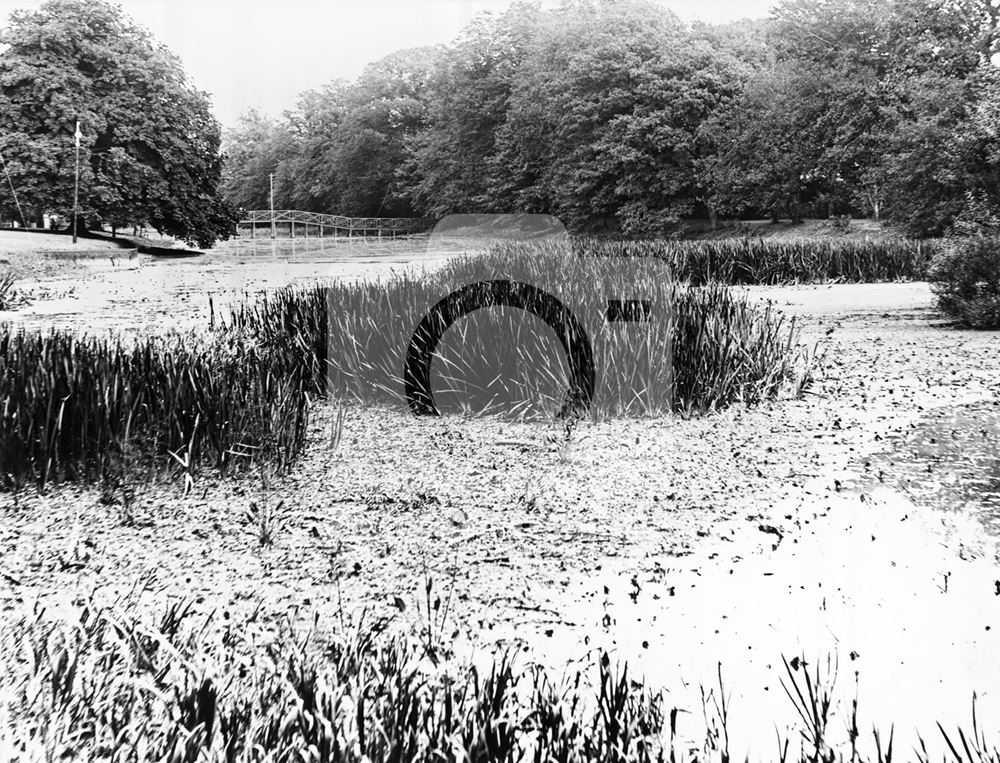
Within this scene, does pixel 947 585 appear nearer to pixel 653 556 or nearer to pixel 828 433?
pixel 653 556

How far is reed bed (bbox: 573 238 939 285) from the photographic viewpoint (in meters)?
13.0

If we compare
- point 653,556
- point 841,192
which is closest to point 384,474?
point 653,556

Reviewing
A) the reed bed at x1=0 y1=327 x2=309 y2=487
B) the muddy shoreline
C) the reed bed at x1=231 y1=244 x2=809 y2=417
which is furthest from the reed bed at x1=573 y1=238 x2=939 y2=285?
the reed bed at x1=0 y1=327 x2=309 y2=487

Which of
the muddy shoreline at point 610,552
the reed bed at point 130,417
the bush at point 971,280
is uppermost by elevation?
the bush at point 971,280

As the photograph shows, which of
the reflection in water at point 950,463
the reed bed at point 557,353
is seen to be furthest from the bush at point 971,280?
the reflection in water at point 950,463

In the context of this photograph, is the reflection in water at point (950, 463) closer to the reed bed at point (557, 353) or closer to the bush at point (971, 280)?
the reed bed at point (557, 353)

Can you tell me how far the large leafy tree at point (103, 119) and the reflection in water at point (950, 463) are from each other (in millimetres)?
12487

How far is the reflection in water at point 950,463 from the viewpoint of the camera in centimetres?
340

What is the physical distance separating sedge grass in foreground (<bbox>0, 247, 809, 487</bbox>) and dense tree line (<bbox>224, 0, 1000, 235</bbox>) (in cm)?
1510

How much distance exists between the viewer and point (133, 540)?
10.1ft

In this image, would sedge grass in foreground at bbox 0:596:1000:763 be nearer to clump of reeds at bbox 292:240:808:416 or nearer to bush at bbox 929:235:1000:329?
clump of reeds at bbox 292:240:808:416

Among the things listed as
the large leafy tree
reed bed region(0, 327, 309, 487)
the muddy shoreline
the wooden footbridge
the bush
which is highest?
the large leafy tree

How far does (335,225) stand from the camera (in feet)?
95.1

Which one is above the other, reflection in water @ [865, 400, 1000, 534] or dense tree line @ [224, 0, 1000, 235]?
dense tree line @ [224, 0, 1000, 235]
